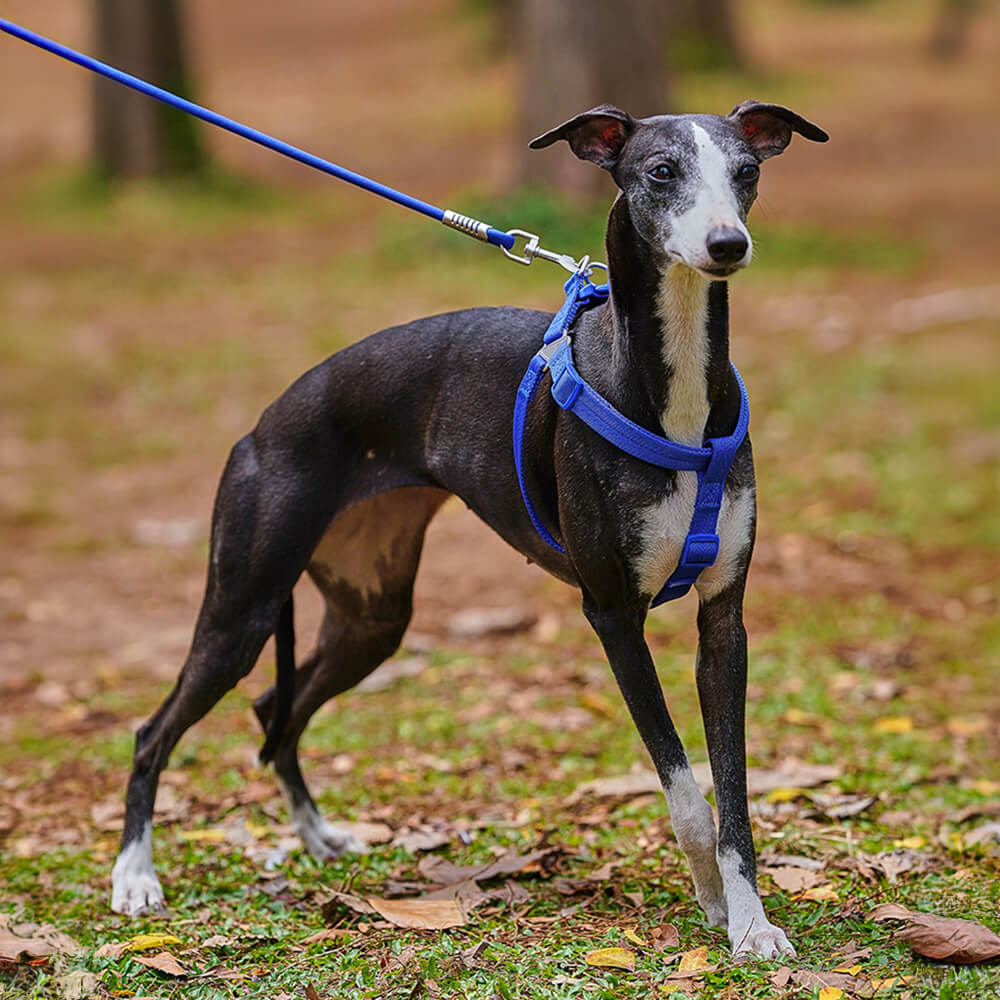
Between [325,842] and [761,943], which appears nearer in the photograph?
[761,943]

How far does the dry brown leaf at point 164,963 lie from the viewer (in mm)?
3764

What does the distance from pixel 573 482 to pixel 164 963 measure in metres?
1.55

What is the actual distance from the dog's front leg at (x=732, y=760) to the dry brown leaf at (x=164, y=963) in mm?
1344

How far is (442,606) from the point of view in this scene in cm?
754

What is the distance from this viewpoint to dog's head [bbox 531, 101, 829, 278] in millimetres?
3314

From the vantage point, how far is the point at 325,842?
480cm

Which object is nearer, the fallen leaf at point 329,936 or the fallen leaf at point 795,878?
the fallen leaf at point 329,936

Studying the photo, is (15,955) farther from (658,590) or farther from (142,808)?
(658,590)

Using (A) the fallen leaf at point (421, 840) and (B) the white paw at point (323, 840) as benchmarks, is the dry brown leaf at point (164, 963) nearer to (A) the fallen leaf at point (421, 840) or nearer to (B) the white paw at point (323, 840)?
(B) the white paw at point (323, 840)

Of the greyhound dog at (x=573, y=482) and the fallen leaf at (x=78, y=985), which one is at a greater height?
the greyhound dog at (x=573, y=482)

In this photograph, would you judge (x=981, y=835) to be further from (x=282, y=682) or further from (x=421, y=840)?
(x=282, y=682)

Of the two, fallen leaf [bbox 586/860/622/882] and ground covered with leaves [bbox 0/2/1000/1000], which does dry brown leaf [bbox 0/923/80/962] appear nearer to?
ground covered with leaves [bbox 0/2/1000/1000]

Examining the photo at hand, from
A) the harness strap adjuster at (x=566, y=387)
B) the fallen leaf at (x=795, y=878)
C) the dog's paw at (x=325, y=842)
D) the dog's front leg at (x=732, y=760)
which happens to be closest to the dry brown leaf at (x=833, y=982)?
the dog's front leg at (x=732, y=760)

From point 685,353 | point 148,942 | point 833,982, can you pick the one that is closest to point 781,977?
point 833,982
